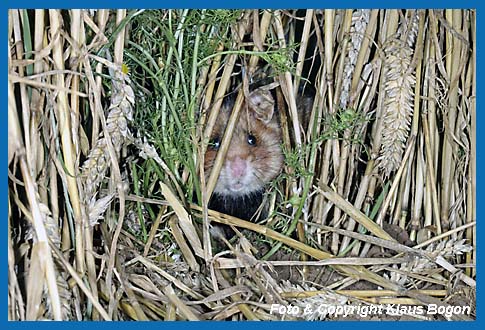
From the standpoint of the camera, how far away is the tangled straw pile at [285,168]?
2.02 meters

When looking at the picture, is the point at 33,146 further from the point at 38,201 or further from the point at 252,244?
the point at 252,244

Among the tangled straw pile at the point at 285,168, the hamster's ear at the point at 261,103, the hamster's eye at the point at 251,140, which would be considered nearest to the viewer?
the tangled straw pile at the point at 285,168

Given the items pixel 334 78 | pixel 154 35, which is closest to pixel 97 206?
pixel 154 35

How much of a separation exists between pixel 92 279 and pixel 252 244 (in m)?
0.41

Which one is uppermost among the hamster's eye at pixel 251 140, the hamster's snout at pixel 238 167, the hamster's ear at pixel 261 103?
the hamster's ear at pixel 261 103

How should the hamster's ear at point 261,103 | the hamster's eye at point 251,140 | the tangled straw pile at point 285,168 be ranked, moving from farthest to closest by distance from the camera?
the hamster's eye at point 251,140 < the hamster's ear at point 261,103 < the tangled straw pile at point 285,168

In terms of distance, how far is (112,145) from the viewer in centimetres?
203

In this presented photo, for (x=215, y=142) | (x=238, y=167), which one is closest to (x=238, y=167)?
(x=238, y=167)

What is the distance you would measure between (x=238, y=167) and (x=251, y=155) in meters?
0.05

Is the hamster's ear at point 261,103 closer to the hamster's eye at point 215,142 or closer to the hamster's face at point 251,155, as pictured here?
the hamster's face at point 251,155

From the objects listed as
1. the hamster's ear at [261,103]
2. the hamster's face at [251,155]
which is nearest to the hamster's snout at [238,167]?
the hamster's face at [251,155]

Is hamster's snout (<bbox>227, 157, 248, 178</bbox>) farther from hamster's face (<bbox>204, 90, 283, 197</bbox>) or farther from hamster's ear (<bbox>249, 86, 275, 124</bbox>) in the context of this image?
hamster's ear (<bbox>249, 86, 275, 124</bbox>)

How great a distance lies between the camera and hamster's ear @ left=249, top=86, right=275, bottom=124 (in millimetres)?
2203

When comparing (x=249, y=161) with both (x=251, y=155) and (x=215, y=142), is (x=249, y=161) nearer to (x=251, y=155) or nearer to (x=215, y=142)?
(x=251, y=155)
